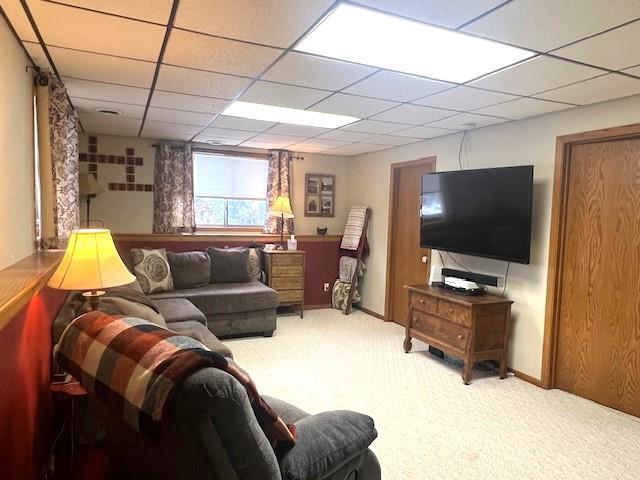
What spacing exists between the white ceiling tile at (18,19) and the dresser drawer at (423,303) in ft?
11.5

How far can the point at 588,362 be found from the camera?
130 inches

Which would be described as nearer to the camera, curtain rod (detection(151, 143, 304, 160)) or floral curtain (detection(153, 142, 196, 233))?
floral curtain (detection(153, 142, 196, 233))

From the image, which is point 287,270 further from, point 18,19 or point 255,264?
point 18,19

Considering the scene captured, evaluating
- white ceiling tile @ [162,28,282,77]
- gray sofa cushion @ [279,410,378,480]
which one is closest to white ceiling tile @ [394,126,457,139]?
white ceiling tile @ [162,28,282,77]

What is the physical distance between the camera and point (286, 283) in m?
5.48

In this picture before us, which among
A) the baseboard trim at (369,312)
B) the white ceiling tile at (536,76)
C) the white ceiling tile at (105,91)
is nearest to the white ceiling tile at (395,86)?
the white ceiling tile at (536,76)

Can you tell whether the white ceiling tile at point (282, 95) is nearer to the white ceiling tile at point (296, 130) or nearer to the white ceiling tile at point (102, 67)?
the white ceiling tile at point (102, 67)

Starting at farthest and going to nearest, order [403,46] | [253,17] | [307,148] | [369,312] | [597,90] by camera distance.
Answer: [369,312] → [307,148] → [597,90] → [403,46] → [253,17]

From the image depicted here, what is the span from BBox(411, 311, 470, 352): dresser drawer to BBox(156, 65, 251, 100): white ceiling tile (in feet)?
8.62

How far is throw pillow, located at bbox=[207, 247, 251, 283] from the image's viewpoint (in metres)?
5.11

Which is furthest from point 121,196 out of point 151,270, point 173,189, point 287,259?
point 287,259

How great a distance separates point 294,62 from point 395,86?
29.2 inches

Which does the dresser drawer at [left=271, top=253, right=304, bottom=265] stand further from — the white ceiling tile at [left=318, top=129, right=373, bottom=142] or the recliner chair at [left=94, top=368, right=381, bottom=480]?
the recliner chair at [left=94, top=368, right=381, bottom=480]

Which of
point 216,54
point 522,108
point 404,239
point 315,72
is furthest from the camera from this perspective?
point 404,239
